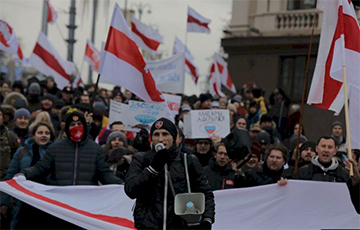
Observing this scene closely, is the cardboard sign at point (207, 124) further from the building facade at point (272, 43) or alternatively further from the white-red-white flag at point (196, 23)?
the building facade at point (272, 43)

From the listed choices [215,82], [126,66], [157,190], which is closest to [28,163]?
[126,66]

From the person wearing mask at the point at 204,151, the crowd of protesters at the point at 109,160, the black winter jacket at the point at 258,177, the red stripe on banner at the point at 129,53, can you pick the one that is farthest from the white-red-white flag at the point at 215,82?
the black winter jacket at the point at 258,177

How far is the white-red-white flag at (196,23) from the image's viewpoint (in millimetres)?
21406

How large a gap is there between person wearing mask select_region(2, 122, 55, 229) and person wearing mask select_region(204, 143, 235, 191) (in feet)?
5.86

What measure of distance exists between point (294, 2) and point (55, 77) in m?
10.6

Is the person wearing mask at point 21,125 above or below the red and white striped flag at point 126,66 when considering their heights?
below

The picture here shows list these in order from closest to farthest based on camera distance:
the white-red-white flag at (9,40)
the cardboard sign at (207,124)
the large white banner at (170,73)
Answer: the cardboard sign at (207,124)
the large white banner at (170,73)
the white-red-white flag at (9,40)

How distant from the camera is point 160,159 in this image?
18.8 feet

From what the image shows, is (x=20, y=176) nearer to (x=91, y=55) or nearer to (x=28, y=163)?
(x=28, y=163)

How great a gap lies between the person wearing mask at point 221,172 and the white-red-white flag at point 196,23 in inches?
506

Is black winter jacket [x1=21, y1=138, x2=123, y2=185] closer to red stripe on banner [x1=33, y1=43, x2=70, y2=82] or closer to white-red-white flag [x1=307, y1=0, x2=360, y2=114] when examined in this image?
white-red-white flag [x1=307, y1=0, x2=360, y2=114]

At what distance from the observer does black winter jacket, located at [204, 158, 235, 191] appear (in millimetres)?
8633

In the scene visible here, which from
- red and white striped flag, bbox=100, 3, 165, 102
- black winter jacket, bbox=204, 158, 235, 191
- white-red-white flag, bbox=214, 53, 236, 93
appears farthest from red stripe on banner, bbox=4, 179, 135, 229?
white-red-white flag, bbox=214, 53, 236, 93

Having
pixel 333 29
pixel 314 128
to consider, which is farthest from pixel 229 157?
pixel 314 128
